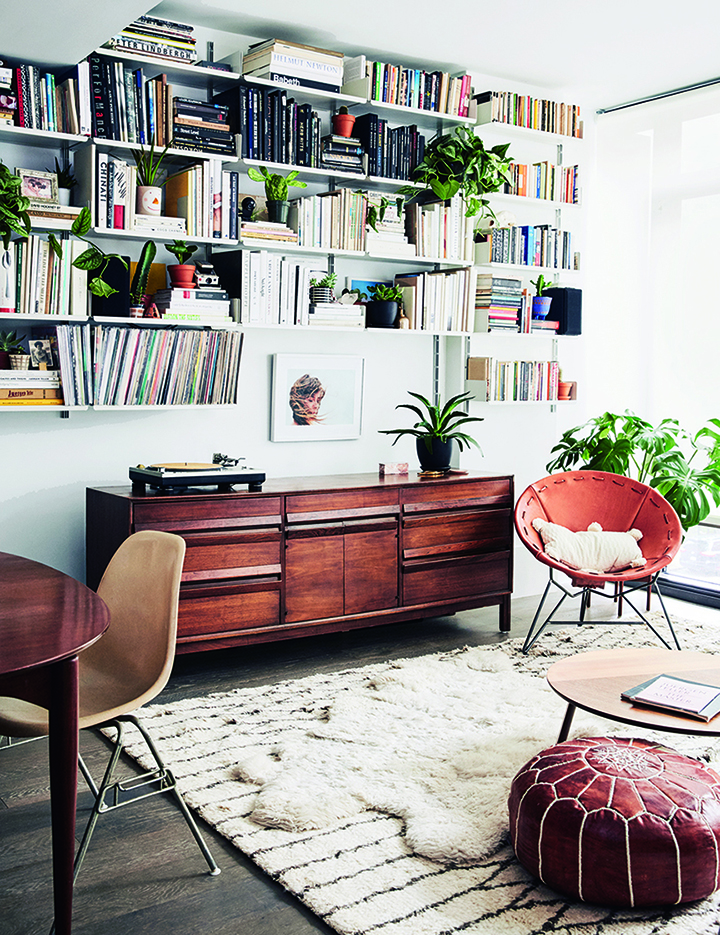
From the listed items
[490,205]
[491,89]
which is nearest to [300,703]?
[490,205]

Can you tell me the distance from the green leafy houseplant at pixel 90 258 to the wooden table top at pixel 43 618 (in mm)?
1605

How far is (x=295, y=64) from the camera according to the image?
14.6 ft

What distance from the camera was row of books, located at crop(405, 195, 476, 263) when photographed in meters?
5.03

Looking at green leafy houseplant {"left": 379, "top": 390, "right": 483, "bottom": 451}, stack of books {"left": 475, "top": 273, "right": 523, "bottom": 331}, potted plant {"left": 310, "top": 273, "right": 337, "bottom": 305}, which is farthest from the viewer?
stack of books {"left": 475, "top": 273, "right": 523, "bottom": 331}

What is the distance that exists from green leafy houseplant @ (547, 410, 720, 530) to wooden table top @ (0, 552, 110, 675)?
3.56 m

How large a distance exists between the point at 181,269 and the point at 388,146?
141 cm

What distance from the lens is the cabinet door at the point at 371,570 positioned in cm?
451

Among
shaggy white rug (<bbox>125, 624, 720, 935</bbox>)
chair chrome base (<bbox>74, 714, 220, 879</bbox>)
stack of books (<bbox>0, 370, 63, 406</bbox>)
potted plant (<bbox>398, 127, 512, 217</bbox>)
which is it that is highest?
potted plant (<bbox>398, 127, 512, 217</bbox>)

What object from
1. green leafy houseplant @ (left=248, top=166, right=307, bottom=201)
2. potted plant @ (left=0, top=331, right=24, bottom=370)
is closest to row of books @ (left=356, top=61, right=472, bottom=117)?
green leafy houseplant @ (left=248, top=166, right=307, bottom=201)

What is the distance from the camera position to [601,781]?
2.41 m

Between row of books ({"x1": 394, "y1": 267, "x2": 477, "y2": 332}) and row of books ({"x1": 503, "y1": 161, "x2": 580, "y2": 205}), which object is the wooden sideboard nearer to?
row of books ({"x1": 394, "y1": 267, "x2": 477, "y2": 332})

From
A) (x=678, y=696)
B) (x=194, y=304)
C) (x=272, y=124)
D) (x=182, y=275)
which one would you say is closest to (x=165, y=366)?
(x=194, y=304)

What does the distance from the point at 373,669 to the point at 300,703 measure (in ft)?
1.82

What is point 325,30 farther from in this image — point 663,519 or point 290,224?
point 663,519
